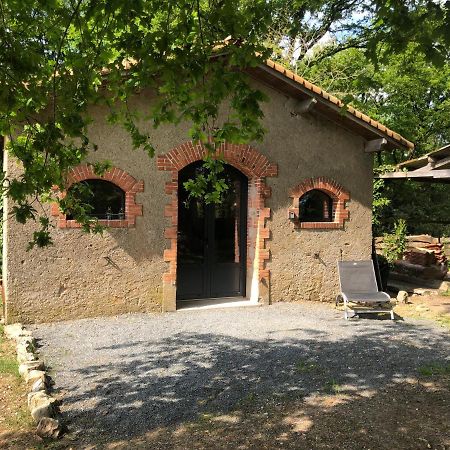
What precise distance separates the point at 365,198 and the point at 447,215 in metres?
9.38

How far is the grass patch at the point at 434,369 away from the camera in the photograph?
5.31 m

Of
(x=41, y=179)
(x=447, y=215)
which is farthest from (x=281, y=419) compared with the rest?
(x=447, y=215)

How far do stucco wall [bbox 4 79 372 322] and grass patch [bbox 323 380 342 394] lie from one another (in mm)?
4004

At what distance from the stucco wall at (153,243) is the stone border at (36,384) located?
97 centimetres

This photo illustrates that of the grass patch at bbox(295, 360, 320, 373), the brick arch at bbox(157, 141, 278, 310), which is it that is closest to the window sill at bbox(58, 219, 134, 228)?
the brick arch at bbox(157, 141, 278, 310)

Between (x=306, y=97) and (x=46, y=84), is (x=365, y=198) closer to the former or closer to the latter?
(x=306, y=97)

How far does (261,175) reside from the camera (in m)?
8.85

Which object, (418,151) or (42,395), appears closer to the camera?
(42,395)

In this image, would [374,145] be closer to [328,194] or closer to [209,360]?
[328,194]

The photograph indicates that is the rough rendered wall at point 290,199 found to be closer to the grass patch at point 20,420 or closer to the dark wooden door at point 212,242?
the dark wooden door at point 212,242

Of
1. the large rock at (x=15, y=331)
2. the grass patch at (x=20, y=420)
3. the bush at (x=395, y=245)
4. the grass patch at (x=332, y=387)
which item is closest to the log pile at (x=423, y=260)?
the bush at (x=395, y=245)

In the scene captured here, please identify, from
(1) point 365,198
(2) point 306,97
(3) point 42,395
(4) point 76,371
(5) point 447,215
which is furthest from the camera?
(5) point 447,215

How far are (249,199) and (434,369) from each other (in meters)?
4.78

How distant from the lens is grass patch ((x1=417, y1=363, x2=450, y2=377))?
531 cm
